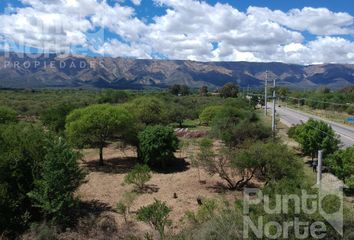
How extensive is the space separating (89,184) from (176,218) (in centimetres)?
893

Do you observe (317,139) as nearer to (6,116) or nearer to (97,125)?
(97,125)

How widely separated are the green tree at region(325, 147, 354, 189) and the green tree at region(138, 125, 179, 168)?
12.6 meters

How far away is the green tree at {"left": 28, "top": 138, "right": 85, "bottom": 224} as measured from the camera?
16469 millimetres

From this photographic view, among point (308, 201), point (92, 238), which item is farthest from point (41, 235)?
point (308, 201)

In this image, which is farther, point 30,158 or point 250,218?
point 30,158

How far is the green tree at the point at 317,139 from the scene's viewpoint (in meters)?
26.9

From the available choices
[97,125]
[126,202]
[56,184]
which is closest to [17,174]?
[56,184]

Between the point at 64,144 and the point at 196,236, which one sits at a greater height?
the point at 64,144

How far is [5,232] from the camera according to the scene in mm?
15969

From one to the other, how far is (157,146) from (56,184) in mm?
12053

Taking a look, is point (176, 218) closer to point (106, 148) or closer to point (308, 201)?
point (308, 201)

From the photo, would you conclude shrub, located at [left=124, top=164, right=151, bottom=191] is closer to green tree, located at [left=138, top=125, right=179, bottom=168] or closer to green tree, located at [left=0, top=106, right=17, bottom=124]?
green tree, located at [left=138, top=125, right=179, bottom=168]

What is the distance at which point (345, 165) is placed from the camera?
20047 mm

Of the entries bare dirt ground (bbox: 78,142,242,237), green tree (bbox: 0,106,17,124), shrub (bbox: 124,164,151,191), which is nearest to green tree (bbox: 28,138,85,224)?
bare dirt ground (bbox: 78,142,242,237)
